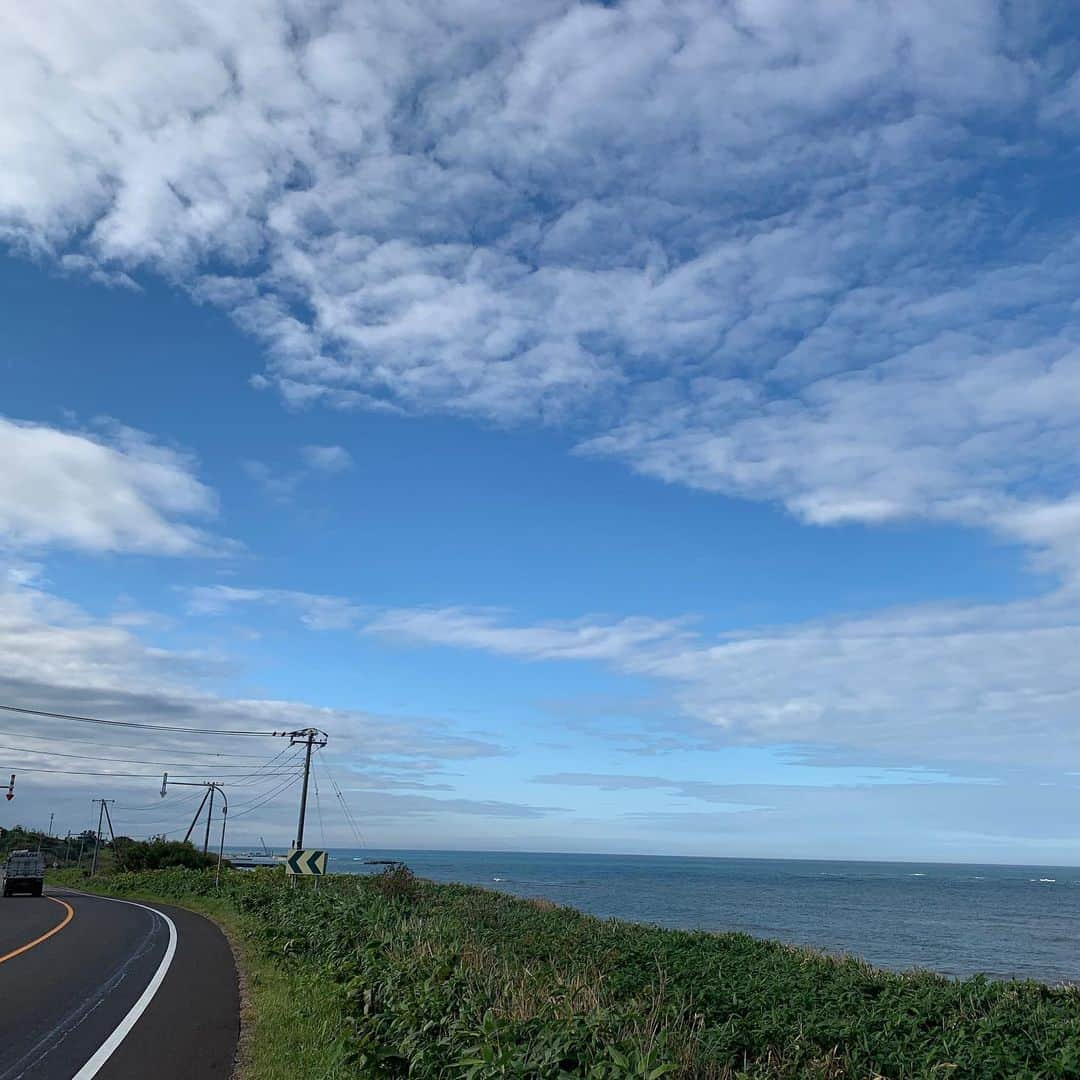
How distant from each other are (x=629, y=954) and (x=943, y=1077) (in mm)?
10507

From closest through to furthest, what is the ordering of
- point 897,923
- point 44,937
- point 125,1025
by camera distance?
1. point 125,1025
2. point 44,937
3. point 897,923

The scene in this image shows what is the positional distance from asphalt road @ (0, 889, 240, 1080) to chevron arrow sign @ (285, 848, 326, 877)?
3.45 m

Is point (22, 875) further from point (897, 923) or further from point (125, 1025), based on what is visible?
point (897, 923)

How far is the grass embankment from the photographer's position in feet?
24.5

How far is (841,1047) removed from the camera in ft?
39.6

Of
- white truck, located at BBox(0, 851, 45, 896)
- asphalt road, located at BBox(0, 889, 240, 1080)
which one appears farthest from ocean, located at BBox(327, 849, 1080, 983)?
asphalt road, located at BBox(0, 889, 240, 1080)

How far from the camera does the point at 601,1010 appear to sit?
786 cm

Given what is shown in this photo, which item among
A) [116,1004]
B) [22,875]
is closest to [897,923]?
[22,875]

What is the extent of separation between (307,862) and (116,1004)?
601 inches

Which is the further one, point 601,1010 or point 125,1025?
point 125,1025

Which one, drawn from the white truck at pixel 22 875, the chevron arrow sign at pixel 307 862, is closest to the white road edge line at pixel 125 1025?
the chevron arrow sign at pixel 307 862

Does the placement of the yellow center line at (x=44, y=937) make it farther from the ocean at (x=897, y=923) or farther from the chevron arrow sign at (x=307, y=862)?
the ocean at (x=897, y=923)

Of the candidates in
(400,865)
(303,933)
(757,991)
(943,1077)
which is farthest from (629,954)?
(400,865)

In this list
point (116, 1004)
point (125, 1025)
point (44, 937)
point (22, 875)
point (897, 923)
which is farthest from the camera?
point (897, 923)
